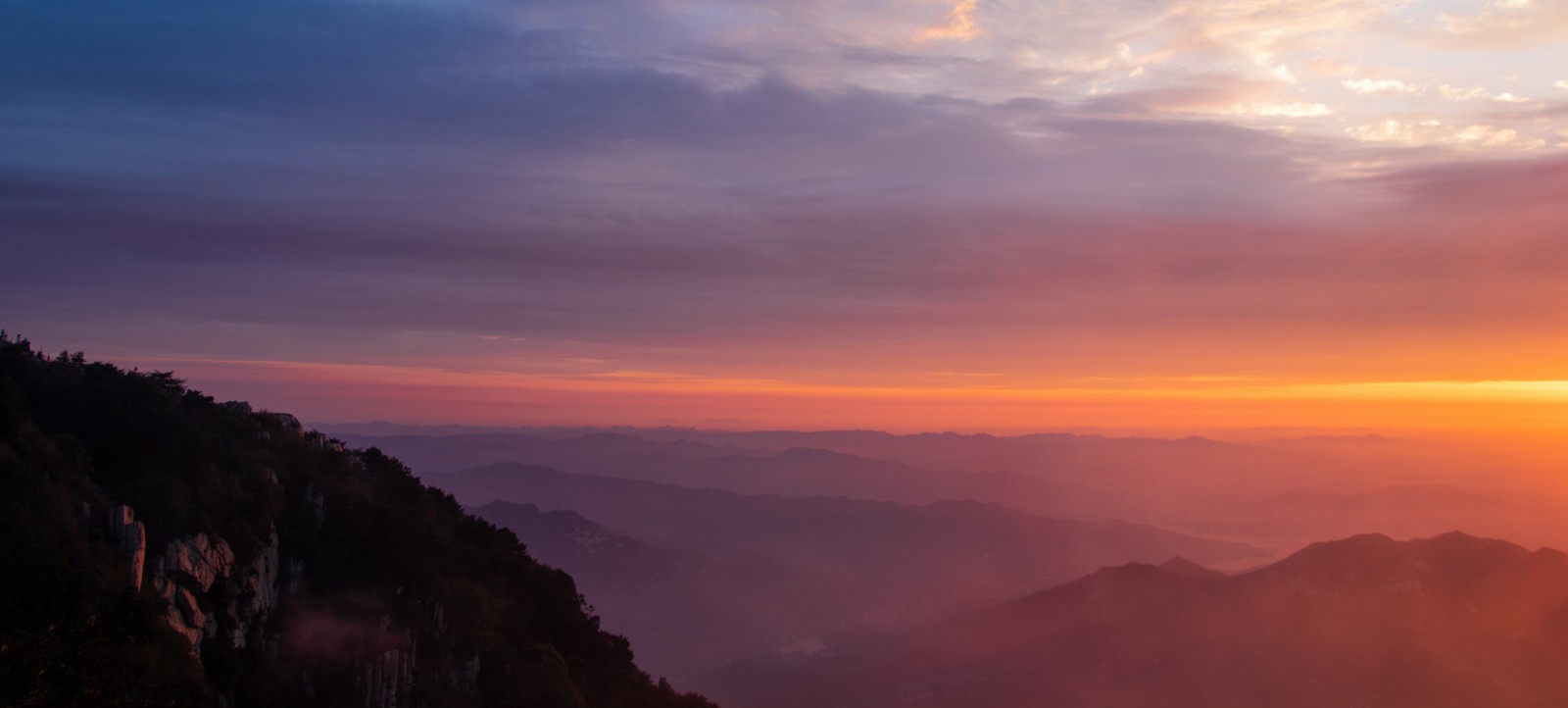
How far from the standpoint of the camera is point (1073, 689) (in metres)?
151

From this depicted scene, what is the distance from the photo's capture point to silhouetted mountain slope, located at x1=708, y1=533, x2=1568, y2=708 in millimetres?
128625

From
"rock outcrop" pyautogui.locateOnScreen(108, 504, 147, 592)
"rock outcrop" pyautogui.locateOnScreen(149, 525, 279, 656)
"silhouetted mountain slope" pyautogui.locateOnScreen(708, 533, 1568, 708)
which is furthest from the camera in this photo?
"silhouetted mountain slope" pyautogui.locateOnScreen(708, 533, 1568, 708)

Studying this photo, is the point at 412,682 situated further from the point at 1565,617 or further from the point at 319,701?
the point at 1565,617

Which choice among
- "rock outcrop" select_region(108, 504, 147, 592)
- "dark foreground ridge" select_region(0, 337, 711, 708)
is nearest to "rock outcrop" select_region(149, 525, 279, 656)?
"dark foreground ridge" select_region(0, 337, 711, 708)

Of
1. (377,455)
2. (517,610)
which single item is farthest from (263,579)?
(377,455)

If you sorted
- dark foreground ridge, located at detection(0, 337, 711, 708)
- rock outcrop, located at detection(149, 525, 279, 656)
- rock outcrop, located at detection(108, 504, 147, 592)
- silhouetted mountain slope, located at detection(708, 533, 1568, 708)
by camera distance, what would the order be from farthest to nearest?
silhouetted mountain slope, located at detection(708, 533, 1568, 708), rock outcrop, located at detection(149, 525, 279, 656), rock outcrop, located at detection(108, 504, 147, 592), dark foreground ridge, located at detection(0, 337, 711, 708)

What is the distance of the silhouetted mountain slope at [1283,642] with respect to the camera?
129 m

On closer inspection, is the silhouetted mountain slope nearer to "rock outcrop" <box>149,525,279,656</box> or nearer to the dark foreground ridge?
the dark foreground ridge

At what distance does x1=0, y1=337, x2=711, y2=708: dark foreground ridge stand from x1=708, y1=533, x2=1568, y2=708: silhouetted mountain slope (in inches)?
4269

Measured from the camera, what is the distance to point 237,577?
150ft

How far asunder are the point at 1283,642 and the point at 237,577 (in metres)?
151

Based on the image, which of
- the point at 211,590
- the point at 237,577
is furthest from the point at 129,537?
the point at 237,577

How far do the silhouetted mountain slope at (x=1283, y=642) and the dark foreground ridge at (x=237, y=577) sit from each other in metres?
108

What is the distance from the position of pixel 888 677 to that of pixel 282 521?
485 feet
